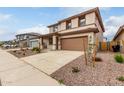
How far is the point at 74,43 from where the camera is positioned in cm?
1616

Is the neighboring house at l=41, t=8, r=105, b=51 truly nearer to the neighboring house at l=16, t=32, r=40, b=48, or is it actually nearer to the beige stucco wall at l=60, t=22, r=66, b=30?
the beige stucco wall at l=60, t=22, r=66, b=30

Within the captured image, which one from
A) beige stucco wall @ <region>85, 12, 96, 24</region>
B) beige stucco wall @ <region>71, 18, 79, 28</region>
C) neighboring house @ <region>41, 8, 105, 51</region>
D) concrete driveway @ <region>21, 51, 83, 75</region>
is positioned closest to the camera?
concrete driveway @ <region>21, 51, 83, 75</region>

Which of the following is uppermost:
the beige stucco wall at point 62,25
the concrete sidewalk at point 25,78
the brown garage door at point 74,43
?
the beige stucco wall at point 62,25

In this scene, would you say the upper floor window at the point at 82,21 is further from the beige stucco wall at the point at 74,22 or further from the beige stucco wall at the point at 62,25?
the beige stucco wall at the point at 62,25

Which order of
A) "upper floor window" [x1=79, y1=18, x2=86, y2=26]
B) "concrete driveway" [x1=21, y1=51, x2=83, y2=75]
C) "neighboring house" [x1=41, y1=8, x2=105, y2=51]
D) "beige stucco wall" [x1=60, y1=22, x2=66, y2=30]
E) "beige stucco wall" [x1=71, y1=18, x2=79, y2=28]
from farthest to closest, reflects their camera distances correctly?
"beige stucco wall" [x1=60, y1=22, x2=66, y2=30]
"beige stucco wall" [x1=71, y1=18, x2=79, y2=28]
"upper floor window" [x1=79, y1=18, x2=86, y2=26]
"neighboring house" [x1=41, y1=8, x2=105, y2=51]
"concrete driveway" [x1=21, y1=51, x2=83, y2=75]

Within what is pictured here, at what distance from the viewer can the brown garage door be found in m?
15.0

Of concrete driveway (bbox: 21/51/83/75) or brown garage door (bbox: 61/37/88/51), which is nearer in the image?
concrete driveway (bbox: 21/51/83/75)

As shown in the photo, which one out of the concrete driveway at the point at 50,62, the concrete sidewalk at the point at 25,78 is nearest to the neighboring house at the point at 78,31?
the concrete driveway at the point at 50,62

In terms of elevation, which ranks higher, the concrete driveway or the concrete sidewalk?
the concrete driveway

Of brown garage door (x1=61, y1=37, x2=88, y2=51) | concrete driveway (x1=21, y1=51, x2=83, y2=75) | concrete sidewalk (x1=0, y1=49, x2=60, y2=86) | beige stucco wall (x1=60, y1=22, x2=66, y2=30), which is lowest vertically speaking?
concrete sidewalk (x1=0, y1=49, x2=60, y2=86)

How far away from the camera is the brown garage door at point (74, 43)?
49.4 ft

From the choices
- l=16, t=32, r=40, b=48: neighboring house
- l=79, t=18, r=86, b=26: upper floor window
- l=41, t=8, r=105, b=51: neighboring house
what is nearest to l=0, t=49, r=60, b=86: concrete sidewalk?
l=41, t=8, r=105, b=51: neighboring house
